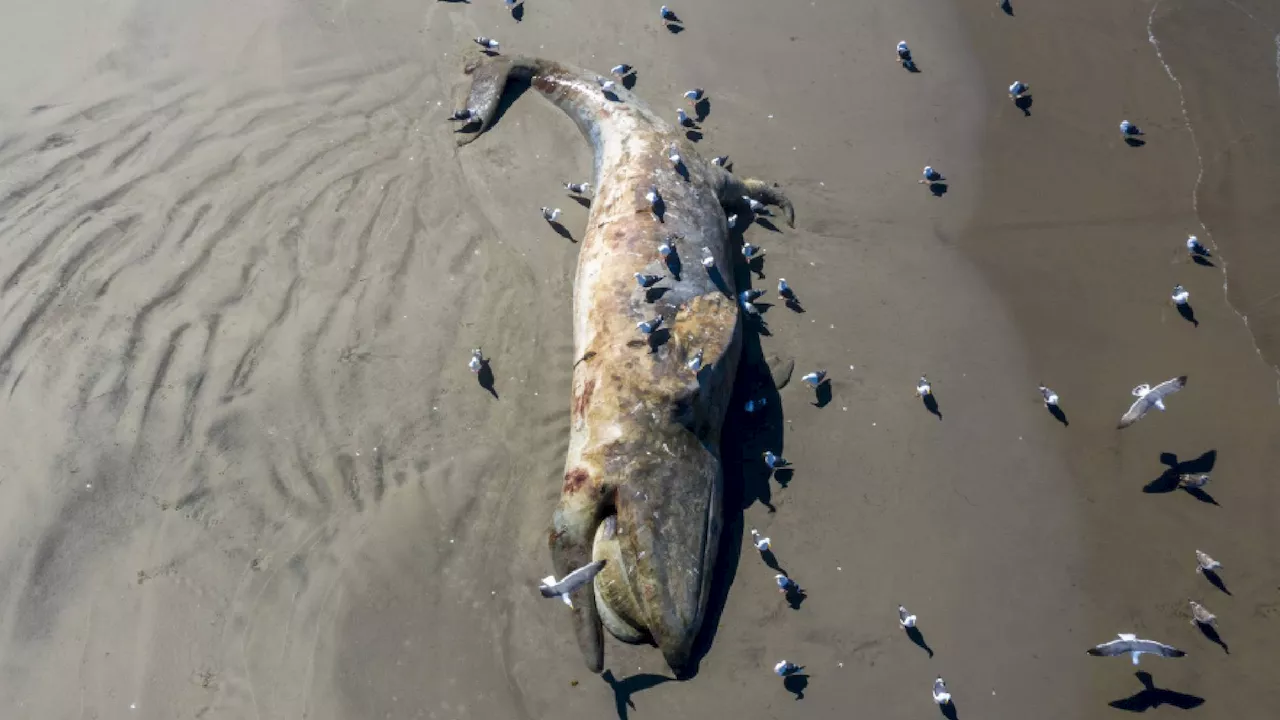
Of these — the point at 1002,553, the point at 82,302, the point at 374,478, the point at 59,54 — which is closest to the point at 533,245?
the point at 374,478

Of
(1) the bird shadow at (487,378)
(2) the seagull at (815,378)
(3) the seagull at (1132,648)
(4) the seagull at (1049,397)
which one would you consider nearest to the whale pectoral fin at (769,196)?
(2) the seagull at (815,378)

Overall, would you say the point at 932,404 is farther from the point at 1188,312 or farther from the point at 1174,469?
the point at 1188,312

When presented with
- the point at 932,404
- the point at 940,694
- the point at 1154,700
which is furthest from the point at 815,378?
the point at 1154,700

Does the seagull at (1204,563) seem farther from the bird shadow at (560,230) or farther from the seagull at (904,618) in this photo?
the bird shadow at (560,230)

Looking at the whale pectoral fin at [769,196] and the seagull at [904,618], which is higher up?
the whale pectoral fin at [769,196]

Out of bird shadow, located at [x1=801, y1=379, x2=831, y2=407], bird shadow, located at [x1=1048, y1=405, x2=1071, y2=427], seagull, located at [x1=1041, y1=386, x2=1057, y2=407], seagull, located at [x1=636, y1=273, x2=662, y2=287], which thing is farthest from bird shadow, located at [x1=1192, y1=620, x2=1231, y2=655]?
seagull, located at [x1=636, y1=273, x2=662, y2=287]

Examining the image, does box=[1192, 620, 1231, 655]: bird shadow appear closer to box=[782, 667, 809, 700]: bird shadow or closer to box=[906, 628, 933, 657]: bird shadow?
box=[906, 628, 933, 657]: bird shadow
